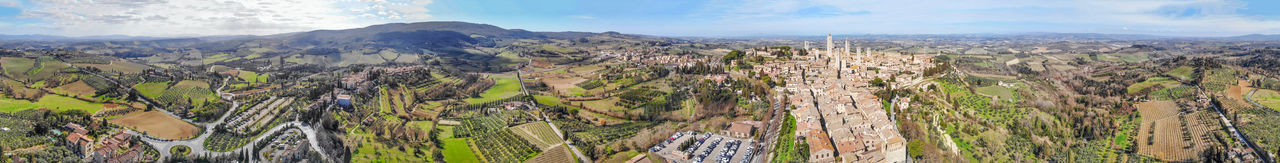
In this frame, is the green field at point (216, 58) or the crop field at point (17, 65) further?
the green field at point (216, 58)

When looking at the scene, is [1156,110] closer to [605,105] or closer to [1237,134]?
[1237,134]

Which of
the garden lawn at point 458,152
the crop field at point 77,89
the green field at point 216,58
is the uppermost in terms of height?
the green field at point 216,58

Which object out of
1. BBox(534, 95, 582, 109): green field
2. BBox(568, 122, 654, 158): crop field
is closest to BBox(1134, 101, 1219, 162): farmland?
BBox(568, 122, 654, 158): crop field

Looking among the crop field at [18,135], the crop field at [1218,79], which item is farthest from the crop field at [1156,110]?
the crop field at [18,135]

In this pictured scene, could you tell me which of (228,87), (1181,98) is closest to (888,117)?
(1181,98)

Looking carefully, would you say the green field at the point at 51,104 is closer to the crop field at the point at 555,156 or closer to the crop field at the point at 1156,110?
the crop field at the point at 555,156

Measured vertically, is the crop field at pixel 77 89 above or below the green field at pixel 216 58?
below
